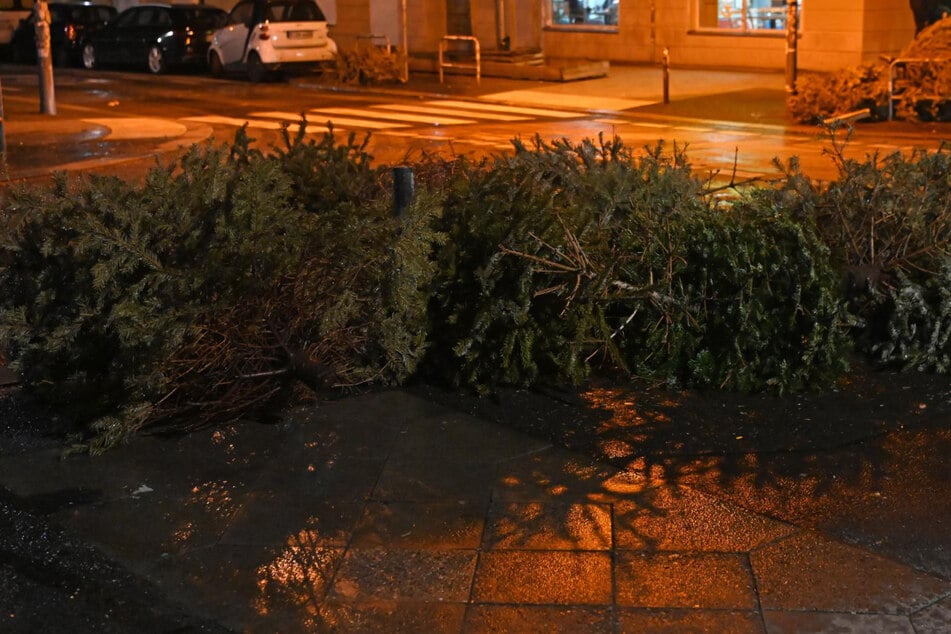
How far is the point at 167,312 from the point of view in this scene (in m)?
6.62

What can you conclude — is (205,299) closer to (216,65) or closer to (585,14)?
(216,65)

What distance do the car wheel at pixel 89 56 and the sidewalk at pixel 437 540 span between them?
2761 centimetres

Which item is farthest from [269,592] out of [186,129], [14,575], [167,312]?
[186,129]

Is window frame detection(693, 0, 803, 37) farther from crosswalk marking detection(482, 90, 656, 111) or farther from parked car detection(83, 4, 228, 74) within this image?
parked car detection(83, 4, 228, 74)

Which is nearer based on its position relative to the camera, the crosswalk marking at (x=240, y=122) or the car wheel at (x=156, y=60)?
the crosswalk marking at (x=240, y=122)

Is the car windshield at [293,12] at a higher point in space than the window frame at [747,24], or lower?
higher

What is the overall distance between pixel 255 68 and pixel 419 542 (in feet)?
77.6

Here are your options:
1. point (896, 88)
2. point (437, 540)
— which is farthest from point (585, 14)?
point (437, 540)

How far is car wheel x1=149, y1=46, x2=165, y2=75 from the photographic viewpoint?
1188 inches

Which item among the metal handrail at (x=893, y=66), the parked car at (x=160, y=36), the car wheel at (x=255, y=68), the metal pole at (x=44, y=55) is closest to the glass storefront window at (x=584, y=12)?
the car wheel at (x=255, y=68)

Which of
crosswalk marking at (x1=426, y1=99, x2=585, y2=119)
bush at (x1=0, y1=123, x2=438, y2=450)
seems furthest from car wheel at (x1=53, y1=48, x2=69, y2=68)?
bush at (x1=0, y1=123, x2=438, y2=450)

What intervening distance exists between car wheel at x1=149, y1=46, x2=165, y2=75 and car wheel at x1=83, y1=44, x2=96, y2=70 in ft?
8.07

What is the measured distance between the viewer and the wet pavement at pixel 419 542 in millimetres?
4863

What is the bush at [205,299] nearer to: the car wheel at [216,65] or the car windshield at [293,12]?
the car windshield at [293,12]
